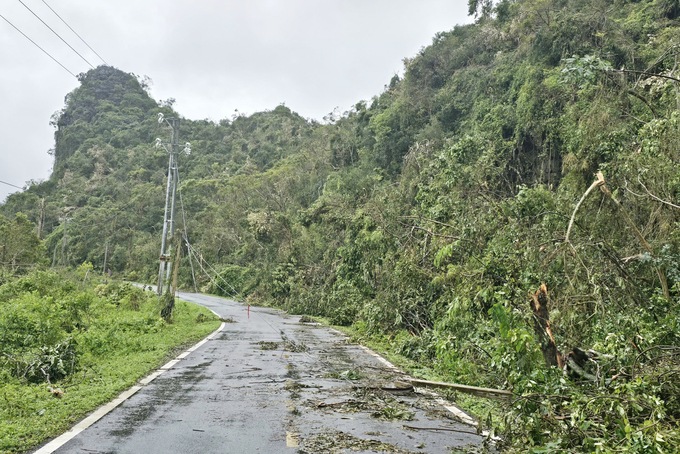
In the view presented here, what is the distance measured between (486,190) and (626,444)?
912 cm

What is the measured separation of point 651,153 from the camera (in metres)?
9.47

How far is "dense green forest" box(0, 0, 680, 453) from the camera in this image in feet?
20.2

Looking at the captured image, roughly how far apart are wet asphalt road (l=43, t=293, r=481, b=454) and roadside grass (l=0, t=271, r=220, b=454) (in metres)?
0.47

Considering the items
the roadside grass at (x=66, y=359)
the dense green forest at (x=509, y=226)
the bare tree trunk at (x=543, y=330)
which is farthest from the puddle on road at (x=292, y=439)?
the bare tree trunk at (x=543, y=330)

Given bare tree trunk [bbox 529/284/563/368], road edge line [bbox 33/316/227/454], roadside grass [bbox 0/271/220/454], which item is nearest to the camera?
road edge line [bbox 33/316/227/454]

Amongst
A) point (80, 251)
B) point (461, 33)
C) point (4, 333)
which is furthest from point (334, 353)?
point (80, 251)

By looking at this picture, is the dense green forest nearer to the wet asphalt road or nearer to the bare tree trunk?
the bare tree trunk

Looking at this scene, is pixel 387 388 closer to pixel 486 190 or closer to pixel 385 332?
pixel 486 190

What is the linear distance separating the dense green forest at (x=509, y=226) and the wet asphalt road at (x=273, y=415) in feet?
3.57

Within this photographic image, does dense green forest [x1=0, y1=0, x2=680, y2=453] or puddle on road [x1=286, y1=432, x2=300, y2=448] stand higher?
dense green forest [x1=0, y1=0, x2=680, y2=453]

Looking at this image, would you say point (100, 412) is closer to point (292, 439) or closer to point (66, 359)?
point (292, 439)

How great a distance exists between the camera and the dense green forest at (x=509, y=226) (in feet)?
20.2

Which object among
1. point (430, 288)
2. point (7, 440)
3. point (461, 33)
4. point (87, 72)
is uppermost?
point (87, 72)

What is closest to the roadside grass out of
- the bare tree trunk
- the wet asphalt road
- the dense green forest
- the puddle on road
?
the wet asphalt road
